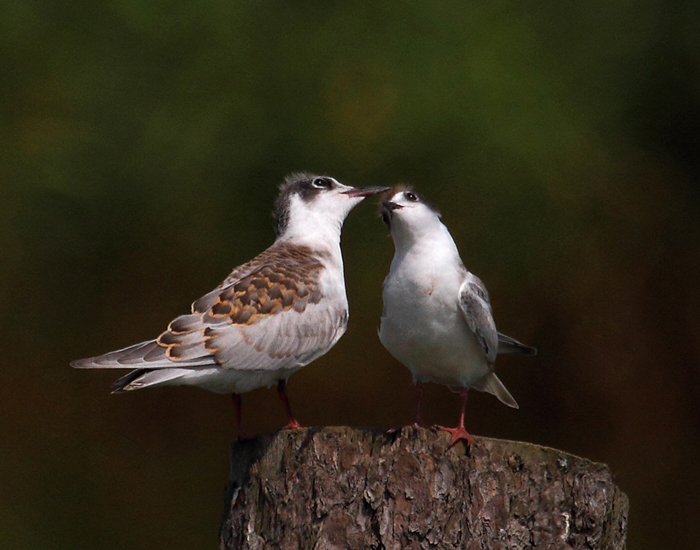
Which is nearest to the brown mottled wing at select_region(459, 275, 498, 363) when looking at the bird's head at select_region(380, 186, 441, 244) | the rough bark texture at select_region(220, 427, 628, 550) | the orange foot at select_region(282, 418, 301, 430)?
the bird's head at select_region(380, 186, 441, 244)

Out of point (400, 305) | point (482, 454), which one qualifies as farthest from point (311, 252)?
point (482, 454)

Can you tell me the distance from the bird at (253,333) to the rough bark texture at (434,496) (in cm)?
51

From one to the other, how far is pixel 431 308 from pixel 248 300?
87cm

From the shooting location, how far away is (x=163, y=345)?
458 centimetres

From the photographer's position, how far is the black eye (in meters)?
5.83

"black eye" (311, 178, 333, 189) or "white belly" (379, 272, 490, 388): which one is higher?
"black eye" (311, 178, 333, 189)

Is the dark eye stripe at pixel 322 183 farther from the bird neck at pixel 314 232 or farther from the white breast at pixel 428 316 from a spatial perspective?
the white breast at pixel 428 316

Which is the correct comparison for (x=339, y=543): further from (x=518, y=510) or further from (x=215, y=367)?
(x=215, y=367)

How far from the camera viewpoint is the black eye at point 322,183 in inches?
230

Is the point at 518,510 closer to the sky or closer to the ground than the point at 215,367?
closer to the ground

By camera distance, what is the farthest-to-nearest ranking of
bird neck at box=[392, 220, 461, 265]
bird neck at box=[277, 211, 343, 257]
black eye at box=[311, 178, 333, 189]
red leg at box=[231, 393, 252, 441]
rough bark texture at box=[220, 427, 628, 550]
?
black eye at box=[311, 178, 333, 189]
bird neck at box=[277, 211, 343, 257]
bird neck at box=[392, 220, 461, 265]
red leg at box=[231, 393, 252, 441]
rough bark texture at box=[220, 427, 628, 550]

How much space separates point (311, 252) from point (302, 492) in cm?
159

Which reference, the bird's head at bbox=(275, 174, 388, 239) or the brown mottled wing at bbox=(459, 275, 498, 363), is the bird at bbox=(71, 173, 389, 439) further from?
the brown mottled wing at bbox=(459, 275, 498, 363)

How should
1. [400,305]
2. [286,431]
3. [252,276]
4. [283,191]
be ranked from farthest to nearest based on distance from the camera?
[283,191] < [252,276] < [400,305] < [286,431]
